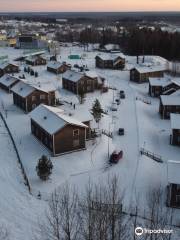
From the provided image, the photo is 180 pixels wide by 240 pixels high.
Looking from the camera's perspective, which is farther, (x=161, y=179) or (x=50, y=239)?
(x=161, y=179)

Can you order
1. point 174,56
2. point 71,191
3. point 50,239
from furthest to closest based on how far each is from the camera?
point 174,56 < point 71,191 < point 50,239

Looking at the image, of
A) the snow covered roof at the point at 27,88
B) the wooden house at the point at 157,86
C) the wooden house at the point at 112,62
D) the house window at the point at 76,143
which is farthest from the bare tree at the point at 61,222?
the wooden house at the point at 112,62

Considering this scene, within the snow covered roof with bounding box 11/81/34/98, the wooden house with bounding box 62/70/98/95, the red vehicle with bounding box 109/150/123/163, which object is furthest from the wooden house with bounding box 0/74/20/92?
the red vehicle with bounding box 109/150/123/163

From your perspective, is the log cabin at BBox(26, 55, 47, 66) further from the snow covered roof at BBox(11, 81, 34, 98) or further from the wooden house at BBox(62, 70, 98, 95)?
the snow covered roof at BBox(11, 81, 34, 98)

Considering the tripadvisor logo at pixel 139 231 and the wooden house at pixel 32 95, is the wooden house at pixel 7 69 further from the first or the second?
the tripadvisor logo at pixel 139 231

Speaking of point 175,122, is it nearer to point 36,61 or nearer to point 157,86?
point 157,86

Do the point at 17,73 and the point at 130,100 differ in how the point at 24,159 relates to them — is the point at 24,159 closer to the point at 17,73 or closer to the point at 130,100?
the point at 130,100

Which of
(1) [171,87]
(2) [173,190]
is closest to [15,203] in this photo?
(2) [173,190]

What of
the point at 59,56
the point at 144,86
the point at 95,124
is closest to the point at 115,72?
the point at 144,86
